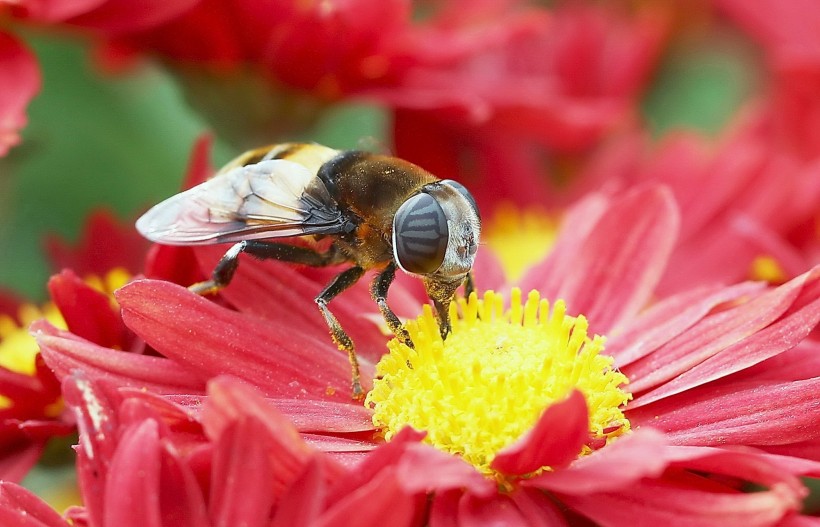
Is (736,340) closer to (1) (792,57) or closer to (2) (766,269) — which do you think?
(2) (766,269)

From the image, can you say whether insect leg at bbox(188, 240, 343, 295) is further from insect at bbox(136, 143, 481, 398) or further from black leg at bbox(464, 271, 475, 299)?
black leg at bbox(464, 271, 475, 299)

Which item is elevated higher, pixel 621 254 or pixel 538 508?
pixel 621 254

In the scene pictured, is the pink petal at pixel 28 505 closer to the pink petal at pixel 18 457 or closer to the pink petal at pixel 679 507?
the pink petal at pixel 18 457

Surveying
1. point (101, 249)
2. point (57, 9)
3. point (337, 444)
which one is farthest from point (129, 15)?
point (337, 444)

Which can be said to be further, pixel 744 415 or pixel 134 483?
pixel 744 415

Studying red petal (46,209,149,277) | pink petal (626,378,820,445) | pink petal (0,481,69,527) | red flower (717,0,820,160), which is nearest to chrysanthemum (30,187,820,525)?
pink petal (626,378,820,445)

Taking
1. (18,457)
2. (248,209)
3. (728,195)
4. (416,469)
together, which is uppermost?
(728,195)
